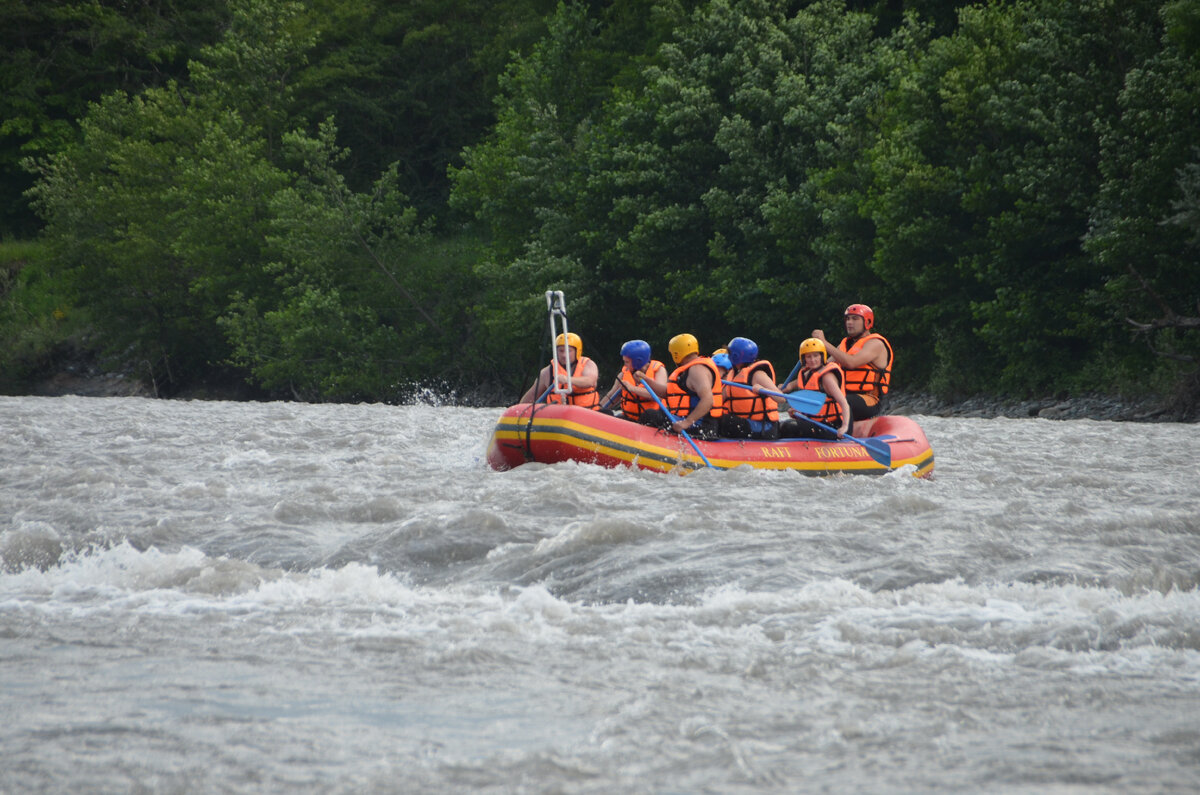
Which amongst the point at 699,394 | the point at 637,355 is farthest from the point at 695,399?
the point at 637,355

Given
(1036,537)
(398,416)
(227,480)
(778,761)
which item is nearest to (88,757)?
(778,761)

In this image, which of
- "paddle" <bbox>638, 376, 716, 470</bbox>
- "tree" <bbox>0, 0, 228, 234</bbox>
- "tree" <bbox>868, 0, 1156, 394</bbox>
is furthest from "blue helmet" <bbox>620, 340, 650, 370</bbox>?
"tree" <bbox>0, 0, 228, 234</bbox>

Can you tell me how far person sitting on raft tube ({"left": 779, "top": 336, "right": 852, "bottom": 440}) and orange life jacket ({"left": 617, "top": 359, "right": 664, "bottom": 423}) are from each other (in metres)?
1.14

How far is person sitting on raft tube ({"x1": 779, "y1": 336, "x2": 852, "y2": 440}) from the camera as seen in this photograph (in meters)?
10.4

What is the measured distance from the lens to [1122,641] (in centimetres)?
496

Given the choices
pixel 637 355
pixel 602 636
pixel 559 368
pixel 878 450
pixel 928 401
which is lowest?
pixel 928 401

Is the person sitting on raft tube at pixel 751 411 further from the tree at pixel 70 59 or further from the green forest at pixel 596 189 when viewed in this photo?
the tree at pixel 70 59

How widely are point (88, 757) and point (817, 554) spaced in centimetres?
→ 392

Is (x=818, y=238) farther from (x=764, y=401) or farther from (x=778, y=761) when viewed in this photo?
(x=778, y=761)

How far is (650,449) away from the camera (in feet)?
32.2

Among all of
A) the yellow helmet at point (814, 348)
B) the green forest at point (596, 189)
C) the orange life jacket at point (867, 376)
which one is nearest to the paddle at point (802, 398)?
the yellow helmet at point (814, 348)

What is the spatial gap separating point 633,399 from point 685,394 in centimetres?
72

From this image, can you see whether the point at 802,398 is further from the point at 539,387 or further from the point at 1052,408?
the point at 1052,408

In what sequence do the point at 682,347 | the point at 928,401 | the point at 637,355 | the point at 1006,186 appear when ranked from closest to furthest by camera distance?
the point at 682,347 → the point at 637,355 → the point at 1006,186 → the point at 928,401
